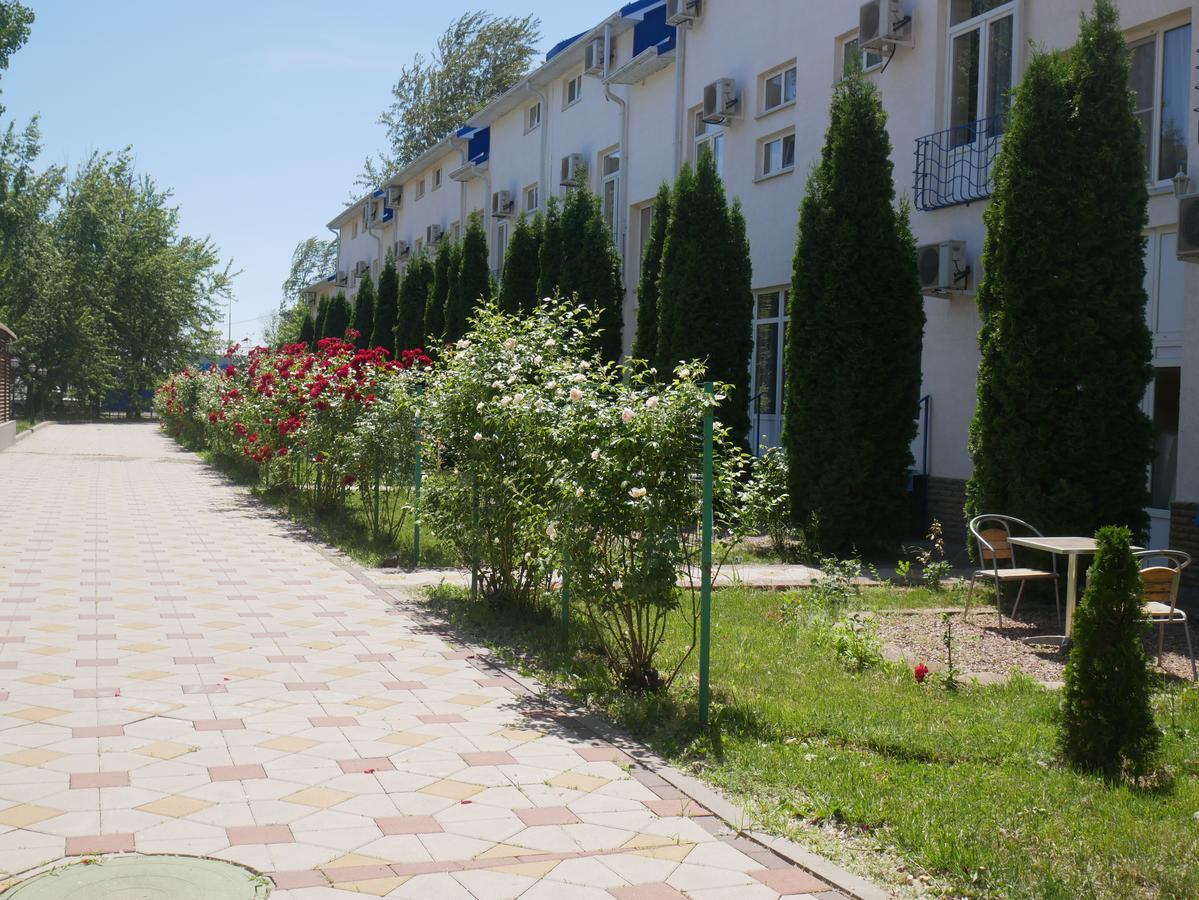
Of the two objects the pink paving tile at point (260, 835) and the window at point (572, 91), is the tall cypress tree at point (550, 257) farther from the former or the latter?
the pink paving tile at point (260, 835)

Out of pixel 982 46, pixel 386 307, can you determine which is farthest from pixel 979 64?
pixel 386 307

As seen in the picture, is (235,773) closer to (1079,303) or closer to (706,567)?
(706,567)

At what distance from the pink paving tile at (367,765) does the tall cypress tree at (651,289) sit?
13.1 m

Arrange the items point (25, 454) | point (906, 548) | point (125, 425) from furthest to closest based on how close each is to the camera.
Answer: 1. point (125, 425)
2. point (25, 454)
3. point (906, 548)

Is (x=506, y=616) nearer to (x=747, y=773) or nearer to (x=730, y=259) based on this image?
(x=747, y=773)

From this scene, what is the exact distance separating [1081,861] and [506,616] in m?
5.55

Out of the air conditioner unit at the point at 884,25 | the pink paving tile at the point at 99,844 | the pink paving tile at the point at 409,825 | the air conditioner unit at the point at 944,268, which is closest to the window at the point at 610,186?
the air conditioner unit at the point at 884,25

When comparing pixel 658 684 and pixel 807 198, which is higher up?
pixel 807 198

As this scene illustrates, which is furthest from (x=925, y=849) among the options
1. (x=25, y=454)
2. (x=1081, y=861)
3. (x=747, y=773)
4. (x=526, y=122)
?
Answer: (x=25, y=454)

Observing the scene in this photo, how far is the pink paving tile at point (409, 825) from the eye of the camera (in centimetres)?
432

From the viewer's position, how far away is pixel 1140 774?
4961 millimetres

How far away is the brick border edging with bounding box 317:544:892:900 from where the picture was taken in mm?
3941

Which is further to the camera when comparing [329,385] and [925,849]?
[329,385]

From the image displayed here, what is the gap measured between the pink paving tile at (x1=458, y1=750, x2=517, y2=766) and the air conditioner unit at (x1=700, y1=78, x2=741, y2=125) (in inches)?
593
